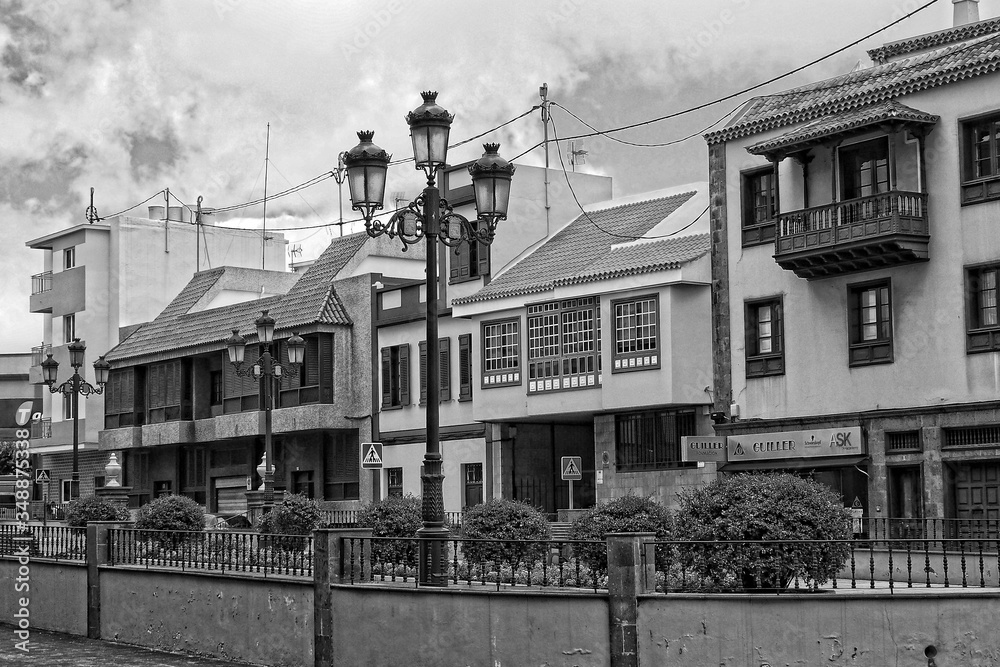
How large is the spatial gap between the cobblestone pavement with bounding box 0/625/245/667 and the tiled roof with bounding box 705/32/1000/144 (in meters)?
16.6

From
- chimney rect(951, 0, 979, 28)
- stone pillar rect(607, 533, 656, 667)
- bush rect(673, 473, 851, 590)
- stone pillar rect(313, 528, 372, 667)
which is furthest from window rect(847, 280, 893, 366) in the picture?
stone pillar rect(607, 533, 656, 667)

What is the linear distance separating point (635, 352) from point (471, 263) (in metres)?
8.69

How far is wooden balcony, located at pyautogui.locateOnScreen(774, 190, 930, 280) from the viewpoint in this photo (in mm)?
28281

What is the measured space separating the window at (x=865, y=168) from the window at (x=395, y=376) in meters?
16.6

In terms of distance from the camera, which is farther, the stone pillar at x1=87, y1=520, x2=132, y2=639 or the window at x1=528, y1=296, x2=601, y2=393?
the window at x1=528, y1=296, x2=601, y2=393

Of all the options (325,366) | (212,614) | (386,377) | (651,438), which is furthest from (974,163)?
(325,366)

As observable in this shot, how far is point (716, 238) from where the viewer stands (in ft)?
109

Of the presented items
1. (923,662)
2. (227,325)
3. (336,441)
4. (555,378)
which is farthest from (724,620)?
(227,325)

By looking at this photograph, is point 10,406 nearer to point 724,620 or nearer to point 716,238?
point 716,238

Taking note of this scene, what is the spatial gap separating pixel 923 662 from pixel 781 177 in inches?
672

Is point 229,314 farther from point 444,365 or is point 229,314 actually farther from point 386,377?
point 444,365

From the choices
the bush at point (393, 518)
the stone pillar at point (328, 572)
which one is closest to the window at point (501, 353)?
the bush at point (393, 518)

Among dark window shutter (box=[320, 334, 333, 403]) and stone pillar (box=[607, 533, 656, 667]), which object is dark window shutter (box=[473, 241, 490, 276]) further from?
stone pillar (box=[607, 533, 656, 667])

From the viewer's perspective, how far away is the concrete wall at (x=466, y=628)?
17.1 meters
